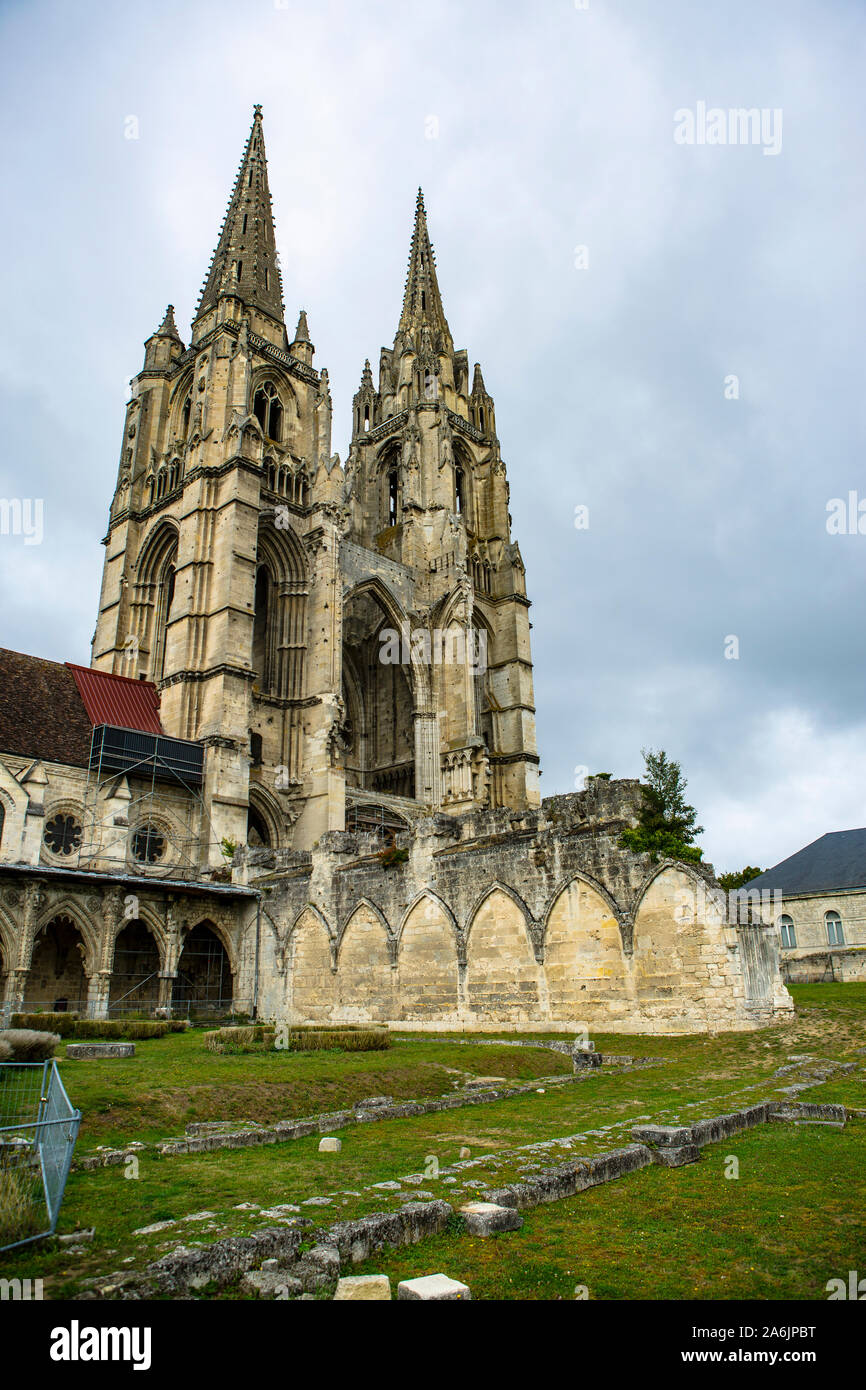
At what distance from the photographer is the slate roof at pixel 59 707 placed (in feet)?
83.5

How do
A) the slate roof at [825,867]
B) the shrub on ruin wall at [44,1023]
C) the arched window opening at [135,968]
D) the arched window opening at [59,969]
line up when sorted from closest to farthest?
the shrub on ruin wall at [44,1023] < the arched window opening at [59,969] < the arched window opening at [135,968] < the slate roof at [825,867]

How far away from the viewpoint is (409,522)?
42.0 m

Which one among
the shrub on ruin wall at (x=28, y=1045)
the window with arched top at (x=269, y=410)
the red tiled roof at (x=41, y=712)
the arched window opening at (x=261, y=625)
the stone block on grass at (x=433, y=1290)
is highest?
the window with arched top at (x=269, y=410)

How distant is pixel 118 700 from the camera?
30.2 metres

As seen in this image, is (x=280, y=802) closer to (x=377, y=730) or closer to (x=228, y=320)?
(x=377, y=730)

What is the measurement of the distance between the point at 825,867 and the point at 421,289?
41.8m

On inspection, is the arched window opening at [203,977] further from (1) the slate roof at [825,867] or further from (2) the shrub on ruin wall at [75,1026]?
(1) the slate roof at [825,867]

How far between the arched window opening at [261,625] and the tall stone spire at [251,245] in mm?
13137

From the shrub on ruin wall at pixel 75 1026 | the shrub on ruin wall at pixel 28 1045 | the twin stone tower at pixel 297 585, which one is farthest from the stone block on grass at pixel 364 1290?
the twin stone tower at pixel 297 585

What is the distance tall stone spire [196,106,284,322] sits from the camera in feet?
132

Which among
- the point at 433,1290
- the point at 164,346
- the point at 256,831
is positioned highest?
the point at 164,346

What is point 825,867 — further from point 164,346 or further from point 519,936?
point 164,346

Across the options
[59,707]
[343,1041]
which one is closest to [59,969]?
[59,707]
